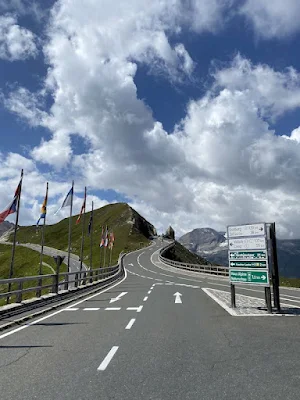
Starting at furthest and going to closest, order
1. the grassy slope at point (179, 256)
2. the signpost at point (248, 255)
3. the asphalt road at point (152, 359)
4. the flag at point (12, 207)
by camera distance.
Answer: the grassy slope at point (179, 256)
the flag at point (12, 207)
the signpost at point (248, 255)
the asphalt road at point (152, 359)

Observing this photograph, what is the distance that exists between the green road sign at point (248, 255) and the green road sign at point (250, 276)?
57 centimetres

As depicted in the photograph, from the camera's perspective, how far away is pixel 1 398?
16.7ft

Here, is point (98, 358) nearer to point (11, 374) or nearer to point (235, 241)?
point (11, 374)

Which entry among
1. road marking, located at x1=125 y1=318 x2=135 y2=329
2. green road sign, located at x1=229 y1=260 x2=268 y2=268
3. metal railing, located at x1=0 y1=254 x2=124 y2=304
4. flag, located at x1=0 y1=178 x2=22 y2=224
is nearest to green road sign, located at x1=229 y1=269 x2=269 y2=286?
green road sign, located at x1=229 y1=260 x2=268 y2=268

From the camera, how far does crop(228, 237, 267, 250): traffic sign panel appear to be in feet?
48.0

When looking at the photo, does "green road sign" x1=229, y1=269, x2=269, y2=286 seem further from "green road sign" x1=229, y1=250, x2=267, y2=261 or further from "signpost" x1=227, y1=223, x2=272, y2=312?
"green road sign" x1=229, y1=250, x2=267, y2=261

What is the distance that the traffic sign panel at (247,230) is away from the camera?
48.4 feet

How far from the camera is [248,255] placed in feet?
49.4

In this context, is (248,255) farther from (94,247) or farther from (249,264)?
(94,247)

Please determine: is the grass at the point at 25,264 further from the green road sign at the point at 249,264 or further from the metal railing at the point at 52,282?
the green road sign at the point at 249,264

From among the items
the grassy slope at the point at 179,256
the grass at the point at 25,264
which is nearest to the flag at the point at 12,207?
the grass at the point at 25,264

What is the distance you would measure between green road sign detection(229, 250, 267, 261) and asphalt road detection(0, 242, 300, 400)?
9.68ft

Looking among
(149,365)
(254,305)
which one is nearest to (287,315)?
(254,305)

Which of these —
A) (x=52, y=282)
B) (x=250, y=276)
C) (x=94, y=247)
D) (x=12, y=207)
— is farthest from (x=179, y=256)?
(x=250, y=276)
